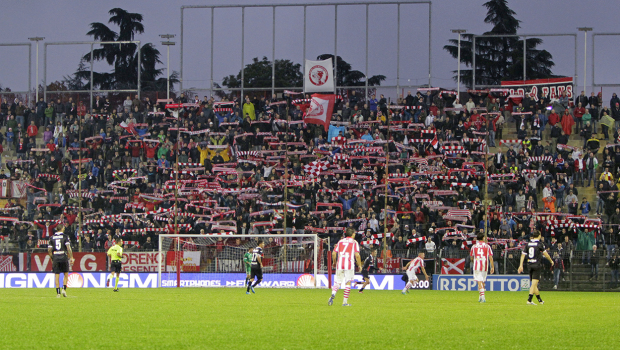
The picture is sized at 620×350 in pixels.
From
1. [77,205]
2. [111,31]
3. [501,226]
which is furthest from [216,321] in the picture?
[111,31]

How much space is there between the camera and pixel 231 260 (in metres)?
35.7

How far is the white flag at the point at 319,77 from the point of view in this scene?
48.6 meters

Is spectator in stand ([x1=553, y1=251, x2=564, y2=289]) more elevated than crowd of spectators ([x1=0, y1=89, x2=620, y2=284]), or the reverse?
crowd of spectators ([x1=0, y1=89, x2=620, y2=284])

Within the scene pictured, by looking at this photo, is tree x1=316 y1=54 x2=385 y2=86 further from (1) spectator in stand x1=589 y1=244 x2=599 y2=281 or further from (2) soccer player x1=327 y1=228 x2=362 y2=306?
(2) soccer player x1=327 y1=228 x2=362 y2=306

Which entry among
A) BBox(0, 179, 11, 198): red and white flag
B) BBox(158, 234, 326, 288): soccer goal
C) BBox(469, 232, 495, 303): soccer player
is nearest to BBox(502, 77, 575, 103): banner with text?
BBox(158, 234, 326, 288): soccer goal

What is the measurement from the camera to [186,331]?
13000 millimetres

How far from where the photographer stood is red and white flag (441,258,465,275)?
34062mm

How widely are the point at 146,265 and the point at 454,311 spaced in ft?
70.2

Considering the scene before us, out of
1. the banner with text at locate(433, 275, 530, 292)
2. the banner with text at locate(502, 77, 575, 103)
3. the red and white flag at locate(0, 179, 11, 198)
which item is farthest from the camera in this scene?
the banner with text at locate(502, 77, 575, 103)

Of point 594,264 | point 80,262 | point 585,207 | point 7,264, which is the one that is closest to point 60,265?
point 80,262

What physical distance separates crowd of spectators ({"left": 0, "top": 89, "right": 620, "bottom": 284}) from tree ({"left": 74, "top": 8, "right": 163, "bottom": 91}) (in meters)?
23.6

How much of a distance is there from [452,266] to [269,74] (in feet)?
100

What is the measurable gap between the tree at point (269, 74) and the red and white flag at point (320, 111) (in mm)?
13390

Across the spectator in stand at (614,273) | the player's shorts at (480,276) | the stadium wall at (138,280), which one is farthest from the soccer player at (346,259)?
the spectator in stand at (614,273)
